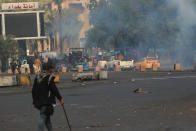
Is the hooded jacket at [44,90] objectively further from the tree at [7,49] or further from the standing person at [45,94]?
the tree at [7,49]

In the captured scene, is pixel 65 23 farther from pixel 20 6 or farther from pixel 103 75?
pixel 103 75

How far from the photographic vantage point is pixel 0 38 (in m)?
67.0

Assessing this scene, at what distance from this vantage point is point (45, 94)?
1009cm

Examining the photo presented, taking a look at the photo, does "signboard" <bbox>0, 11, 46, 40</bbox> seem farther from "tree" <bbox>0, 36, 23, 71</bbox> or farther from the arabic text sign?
the arabic text sign

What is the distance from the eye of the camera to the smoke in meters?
42.2

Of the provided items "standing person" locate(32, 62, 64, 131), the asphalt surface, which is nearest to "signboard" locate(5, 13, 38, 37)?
the asphalt surface

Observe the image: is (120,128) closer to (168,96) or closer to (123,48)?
(168,96)

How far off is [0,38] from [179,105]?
53825mm

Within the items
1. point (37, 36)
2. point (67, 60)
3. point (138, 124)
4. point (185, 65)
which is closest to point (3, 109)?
point (138, 124)

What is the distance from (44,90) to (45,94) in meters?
0.08

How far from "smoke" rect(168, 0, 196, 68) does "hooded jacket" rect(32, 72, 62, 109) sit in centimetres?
3148

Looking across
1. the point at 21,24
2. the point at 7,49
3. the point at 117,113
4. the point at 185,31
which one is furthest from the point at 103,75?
the point at 21,24

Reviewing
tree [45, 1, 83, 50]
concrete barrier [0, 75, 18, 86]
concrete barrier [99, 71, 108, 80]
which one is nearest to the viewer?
concrete barrier [0, 75, 18, 86]

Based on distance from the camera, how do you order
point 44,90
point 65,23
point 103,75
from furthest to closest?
point 65,23, point 103,75, point 44,90
